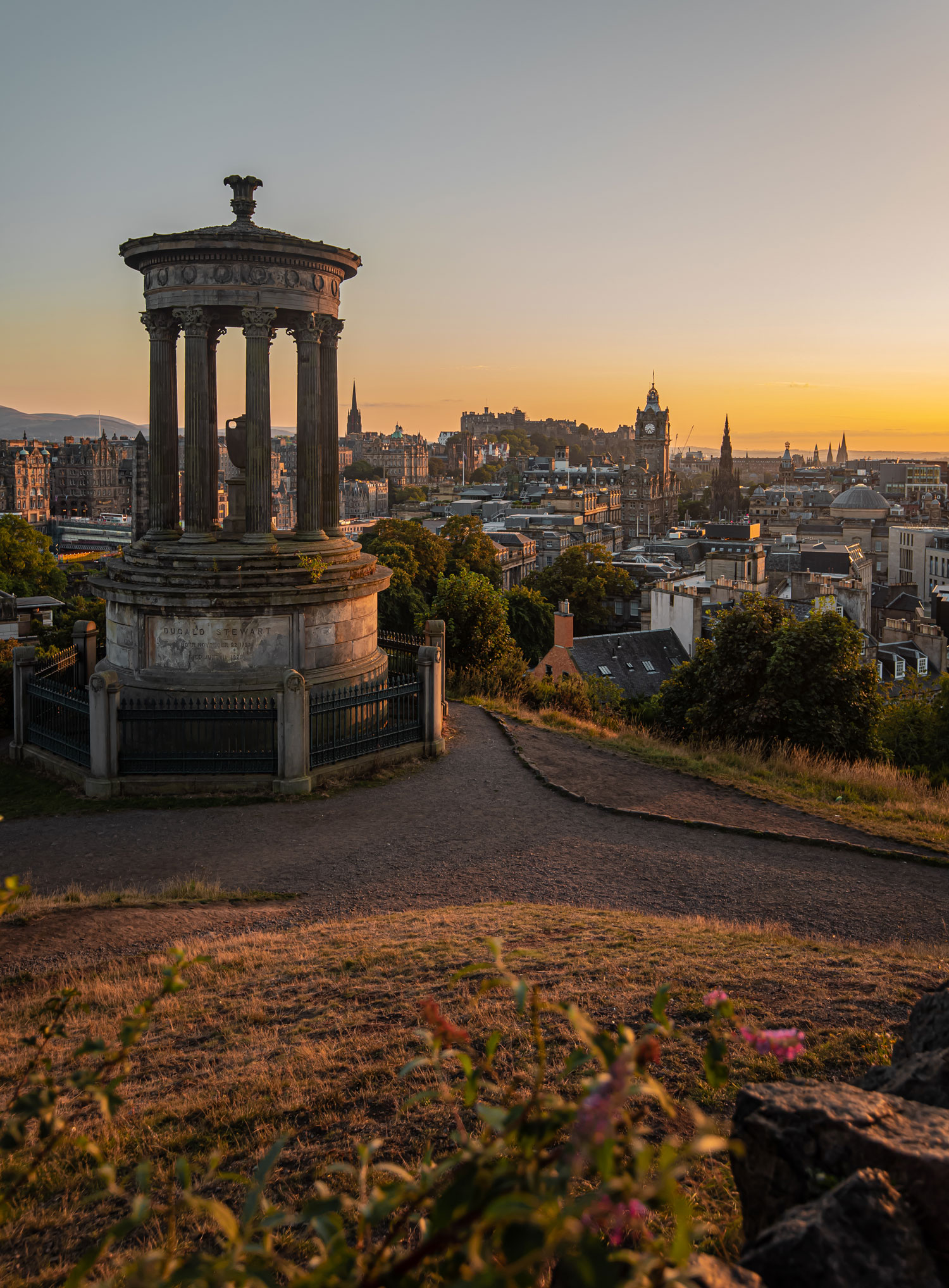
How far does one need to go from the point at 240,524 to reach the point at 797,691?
14.3 meters

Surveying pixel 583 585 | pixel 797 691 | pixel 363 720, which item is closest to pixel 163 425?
pixel 363 720

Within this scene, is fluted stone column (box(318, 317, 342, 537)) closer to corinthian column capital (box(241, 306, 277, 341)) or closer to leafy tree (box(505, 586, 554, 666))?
corinthian column capital (box(241, 306, 277, 341))

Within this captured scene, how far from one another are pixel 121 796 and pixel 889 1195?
15.9 metres

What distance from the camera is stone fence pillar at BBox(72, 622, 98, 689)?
22.6 metres

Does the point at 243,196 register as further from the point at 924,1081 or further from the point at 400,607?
the point at 400,607

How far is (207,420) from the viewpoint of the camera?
20.7 meters

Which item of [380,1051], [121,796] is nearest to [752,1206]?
[380,1051]

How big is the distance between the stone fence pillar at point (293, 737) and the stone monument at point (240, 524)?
46.2 inches

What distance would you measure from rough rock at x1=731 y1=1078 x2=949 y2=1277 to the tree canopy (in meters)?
20.5

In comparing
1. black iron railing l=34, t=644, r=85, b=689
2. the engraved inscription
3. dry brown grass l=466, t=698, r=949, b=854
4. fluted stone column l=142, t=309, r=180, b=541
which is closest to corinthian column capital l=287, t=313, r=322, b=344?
fluted stone column l=142, t=309, r=180, b=541

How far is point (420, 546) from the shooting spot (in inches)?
2881

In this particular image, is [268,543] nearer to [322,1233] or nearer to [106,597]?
[106,597]

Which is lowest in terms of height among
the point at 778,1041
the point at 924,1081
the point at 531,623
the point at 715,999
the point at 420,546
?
the point at 531,623

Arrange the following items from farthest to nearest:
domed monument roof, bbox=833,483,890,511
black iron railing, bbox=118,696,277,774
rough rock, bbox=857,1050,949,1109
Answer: domed monument roof, bbox=833,483,890,511
black iron railing, bbox=118,696,277,774
rough rock, bbox=857,1050,949,1109
